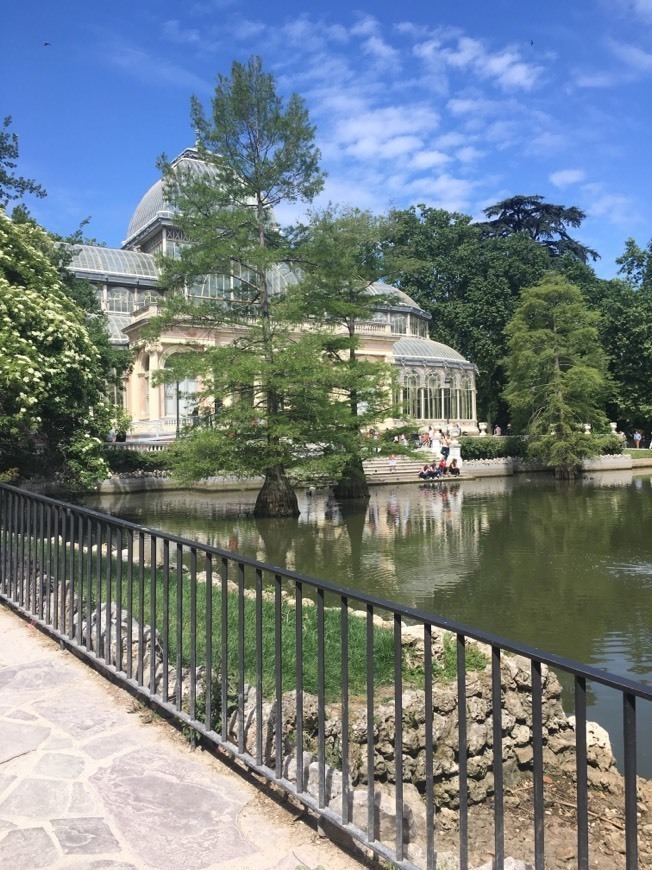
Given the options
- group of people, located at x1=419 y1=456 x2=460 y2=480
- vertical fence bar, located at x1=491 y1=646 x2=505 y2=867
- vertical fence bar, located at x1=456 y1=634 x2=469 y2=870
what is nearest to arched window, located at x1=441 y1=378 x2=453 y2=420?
group of people, located at x1=419 y1=456 x2=460 y2=480

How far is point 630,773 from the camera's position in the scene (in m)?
1.78

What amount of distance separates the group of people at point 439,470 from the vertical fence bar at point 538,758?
1085 inches

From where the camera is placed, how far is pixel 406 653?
5285mm

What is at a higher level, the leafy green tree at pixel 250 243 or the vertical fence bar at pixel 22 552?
the leafy green tree at pixel 250 243

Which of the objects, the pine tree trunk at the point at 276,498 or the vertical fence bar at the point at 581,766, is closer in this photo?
the vertical fence bar at the point at 581,766

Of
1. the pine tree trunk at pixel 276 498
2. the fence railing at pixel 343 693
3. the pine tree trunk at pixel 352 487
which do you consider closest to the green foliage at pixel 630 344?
the pine tree trunk at pixel 352 487

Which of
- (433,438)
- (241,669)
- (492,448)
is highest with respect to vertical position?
(433,438)

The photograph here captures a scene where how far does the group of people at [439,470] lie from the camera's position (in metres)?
29.6

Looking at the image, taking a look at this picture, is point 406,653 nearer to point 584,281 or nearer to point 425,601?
point 425,601

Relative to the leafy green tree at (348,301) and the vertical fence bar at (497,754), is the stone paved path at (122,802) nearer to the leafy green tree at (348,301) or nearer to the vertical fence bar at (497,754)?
the vertical fence bar at (497,754)

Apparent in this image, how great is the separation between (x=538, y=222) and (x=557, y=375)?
2936 cm

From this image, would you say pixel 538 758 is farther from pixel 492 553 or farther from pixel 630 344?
pixel 630 344

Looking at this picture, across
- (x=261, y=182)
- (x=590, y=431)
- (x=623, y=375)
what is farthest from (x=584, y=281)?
(x=261, y=182)

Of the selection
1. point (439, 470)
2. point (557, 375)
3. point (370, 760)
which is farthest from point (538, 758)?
point (557, 375)
